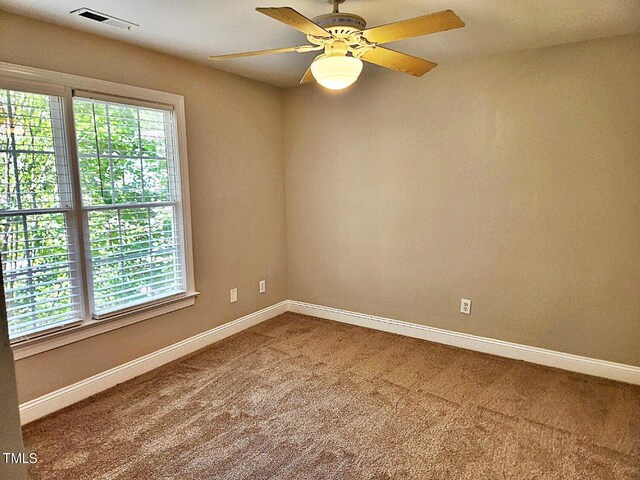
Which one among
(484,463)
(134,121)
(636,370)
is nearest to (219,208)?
(134,121)

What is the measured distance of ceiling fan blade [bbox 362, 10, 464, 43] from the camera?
166cm

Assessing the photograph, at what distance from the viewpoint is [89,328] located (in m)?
2.69

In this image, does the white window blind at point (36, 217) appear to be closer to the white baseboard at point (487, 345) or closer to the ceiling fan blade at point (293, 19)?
the ceiling fan blade at point (293, 19)

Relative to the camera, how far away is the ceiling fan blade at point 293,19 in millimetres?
1611

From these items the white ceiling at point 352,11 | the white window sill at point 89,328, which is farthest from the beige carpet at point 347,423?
the white ceiling at point 352,11

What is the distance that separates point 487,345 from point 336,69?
8.17 ft

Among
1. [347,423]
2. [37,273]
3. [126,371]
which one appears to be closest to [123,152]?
[37,273]

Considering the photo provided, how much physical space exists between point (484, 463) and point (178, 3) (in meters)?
2.79

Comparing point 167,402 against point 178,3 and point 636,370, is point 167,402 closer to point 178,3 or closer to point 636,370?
point 178,3

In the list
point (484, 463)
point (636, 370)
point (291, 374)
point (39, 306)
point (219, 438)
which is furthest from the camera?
point (291, 374)

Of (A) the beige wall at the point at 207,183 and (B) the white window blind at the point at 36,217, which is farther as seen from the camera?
(A) the beige wall at the point at 207,183

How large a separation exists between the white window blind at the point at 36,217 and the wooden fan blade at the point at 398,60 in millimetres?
1853

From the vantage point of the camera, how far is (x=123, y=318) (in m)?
2.88

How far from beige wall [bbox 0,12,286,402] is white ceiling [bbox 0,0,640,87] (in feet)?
0.48
